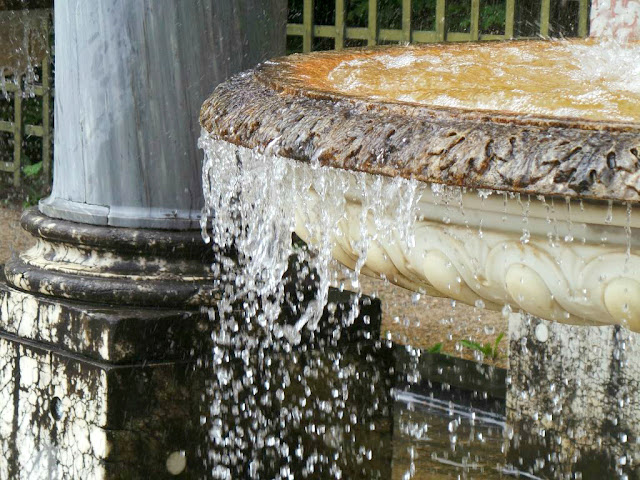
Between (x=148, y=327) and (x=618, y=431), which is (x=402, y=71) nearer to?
(x=148, y=327)

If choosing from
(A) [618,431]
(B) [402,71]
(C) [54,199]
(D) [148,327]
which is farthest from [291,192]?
(A) [618,431]

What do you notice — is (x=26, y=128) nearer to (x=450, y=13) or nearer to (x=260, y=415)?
(x=450, y=13)

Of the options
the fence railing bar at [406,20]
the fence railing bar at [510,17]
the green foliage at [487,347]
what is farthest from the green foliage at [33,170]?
the green foliage at [487,347]

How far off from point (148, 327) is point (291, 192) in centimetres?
100

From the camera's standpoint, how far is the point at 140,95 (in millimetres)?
2656

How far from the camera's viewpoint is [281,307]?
2779 millimetres

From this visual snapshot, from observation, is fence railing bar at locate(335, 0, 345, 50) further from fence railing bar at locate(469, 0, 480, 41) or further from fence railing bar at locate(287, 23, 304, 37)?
fence railing bar at locate(469, 0, 480, 41)

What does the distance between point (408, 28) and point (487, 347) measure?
1.99 m

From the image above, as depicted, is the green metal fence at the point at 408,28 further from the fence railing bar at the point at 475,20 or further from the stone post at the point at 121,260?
the stone post at the point at 121,260

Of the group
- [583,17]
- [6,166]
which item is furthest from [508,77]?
[6,166]

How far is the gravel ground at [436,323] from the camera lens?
4840 mm

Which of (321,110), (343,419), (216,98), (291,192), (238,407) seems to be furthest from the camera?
(343,419)

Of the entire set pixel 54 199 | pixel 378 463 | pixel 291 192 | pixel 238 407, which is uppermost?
pixel 291 192

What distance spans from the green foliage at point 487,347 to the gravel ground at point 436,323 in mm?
24
